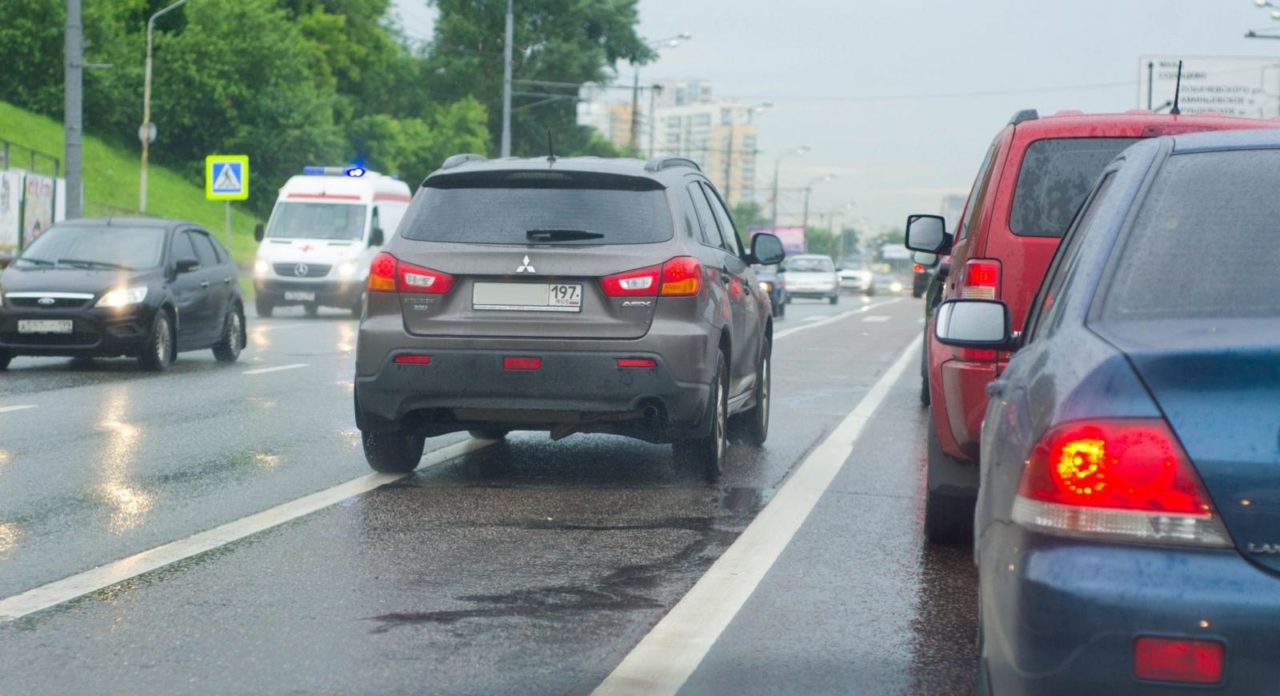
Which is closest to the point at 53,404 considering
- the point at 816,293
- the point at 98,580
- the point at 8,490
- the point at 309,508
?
the point at 8,490

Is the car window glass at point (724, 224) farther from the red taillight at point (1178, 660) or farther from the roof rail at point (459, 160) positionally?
the red taillight at point (1178, 660)

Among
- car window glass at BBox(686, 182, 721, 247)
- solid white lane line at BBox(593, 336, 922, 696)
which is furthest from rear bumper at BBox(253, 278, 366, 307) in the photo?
solid white lane line at BBox(593, 336, 922, 696)

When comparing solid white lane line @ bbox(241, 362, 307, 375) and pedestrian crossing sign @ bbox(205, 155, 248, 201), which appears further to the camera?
pedestrian crossing sign @ bbox(205, 155, 248, 201)

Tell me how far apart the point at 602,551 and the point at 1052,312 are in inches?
141

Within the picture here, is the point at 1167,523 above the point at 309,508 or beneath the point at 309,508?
above

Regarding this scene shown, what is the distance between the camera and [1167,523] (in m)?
3.18

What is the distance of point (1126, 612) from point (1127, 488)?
217 mm

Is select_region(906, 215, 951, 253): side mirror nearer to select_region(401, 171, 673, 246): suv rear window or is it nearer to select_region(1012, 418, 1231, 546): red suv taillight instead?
select_region(401, 171, 673, 246): suv rear window

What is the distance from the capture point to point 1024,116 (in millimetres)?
8578

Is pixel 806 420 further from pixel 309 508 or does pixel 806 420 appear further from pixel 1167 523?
pixel 1167 523

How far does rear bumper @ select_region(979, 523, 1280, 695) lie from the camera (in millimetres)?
3076

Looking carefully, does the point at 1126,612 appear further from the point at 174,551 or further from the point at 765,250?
the point at 765,250

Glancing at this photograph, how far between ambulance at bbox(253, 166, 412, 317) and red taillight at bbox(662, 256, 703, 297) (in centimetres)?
2460

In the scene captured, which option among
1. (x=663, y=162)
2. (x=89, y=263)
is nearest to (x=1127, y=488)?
(x=663, y=162)
